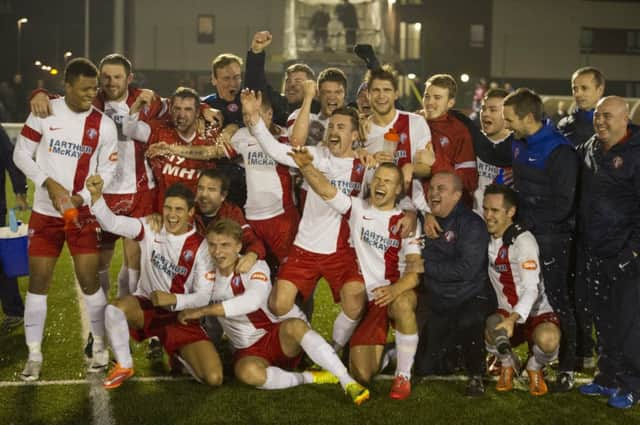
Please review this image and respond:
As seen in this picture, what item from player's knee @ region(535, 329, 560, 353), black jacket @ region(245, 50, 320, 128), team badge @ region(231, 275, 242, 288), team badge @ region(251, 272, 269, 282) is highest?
black jacket @ region(245, 50, 320, 128)

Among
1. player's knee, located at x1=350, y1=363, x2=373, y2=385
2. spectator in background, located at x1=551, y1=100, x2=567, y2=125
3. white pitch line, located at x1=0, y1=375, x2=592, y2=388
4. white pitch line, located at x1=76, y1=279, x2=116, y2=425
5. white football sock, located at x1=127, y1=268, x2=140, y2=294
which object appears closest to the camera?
white pitch line, located at x1=76, y1=279, x2=116, y2=425

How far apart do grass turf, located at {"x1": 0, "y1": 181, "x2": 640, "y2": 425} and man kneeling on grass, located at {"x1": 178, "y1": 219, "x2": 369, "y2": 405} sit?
111 mm

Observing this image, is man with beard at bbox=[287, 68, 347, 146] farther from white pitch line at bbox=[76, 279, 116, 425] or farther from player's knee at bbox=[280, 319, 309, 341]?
white pitch line at bbox=[76, 279, 116, 425]

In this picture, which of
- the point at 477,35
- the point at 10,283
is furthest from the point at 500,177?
the point at 477,35

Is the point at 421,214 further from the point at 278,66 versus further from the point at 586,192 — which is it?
the point at 278,66

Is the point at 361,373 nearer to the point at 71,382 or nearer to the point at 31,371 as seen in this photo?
the point at 71,382

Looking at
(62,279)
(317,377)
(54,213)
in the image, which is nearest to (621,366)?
(317,377)

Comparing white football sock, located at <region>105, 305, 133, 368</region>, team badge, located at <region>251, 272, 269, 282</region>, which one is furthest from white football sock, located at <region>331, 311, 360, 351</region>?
white football sock, located at <region>105, 305, 133, 368</region>

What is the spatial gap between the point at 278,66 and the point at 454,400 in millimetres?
34876

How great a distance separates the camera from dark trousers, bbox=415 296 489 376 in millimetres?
5418

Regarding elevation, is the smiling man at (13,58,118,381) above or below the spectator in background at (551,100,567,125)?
below

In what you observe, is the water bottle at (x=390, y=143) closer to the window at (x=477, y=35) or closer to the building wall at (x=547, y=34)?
the building wall at (x=547, y=34)

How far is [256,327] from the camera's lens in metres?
5.57

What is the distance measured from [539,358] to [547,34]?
42838mm
